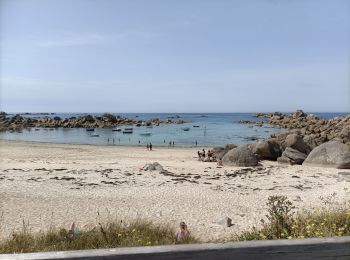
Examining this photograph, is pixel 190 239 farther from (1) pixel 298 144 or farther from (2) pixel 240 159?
(1) pixel 298 144

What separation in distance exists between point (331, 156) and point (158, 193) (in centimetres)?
1196

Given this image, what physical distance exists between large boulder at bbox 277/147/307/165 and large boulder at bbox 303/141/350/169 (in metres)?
0.92

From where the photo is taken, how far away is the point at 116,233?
576 cm

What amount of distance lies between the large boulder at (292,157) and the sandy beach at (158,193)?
1232 millimetres

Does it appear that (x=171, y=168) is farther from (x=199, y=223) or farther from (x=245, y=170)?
(x=199, y=223)

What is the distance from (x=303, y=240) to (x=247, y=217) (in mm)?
7905

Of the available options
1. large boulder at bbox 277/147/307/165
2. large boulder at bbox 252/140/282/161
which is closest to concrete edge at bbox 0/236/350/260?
large boulder at bbox 277/147/307/165

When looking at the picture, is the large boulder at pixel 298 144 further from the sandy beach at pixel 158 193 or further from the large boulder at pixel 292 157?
the sandy beach at pixel 158 193

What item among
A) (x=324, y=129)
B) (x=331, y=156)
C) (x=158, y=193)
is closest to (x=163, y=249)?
(x=158, y=193)

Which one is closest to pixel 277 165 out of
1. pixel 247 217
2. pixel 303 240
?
pixel 247 217

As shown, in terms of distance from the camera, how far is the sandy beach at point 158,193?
991 centimetres

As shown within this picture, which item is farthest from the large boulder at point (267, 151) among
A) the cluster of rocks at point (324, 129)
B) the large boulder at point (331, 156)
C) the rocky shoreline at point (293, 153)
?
the large boulder at point (331, 156)

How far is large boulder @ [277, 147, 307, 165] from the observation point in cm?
2231

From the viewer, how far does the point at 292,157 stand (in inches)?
890
